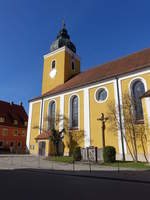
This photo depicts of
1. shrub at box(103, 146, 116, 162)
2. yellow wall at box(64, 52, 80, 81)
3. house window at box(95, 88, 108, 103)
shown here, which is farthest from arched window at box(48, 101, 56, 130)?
shrub at box(103, 146, 116, 162)

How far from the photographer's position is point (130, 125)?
1661 centimetres

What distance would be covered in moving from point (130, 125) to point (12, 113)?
34333mm

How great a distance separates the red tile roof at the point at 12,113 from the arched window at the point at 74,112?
22955 millimetres

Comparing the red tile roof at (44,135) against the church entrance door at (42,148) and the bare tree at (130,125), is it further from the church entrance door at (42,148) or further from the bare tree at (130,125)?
the bare tree at (130,125)

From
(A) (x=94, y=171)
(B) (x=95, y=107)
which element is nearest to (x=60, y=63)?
(B) (x=95, y=107)

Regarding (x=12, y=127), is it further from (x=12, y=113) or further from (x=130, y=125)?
(x=130, y=125)

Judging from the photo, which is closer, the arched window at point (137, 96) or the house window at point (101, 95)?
the arched window at point (137, 96)

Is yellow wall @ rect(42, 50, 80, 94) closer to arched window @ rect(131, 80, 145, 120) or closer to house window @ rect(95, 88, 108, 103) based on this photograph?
house window @ rect(95, 88, 108, 103)

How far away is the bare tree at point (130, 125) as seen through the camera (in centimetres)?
1611

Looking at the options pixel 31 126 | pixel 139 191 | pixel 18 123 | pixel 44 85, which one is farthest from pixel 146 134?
pixel 18 123

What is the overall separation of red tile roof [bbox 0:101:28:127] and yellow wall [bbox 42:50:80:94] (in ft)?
48.3

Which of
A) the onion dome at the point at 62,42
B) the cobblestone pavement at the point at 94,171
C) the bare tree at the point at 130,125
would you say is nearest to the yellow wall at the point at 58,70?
the onion dome at the point at 62,42

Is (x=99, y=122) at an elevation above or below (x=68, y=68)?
below

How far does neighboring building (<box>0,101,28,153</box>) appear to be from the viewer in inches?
1558
